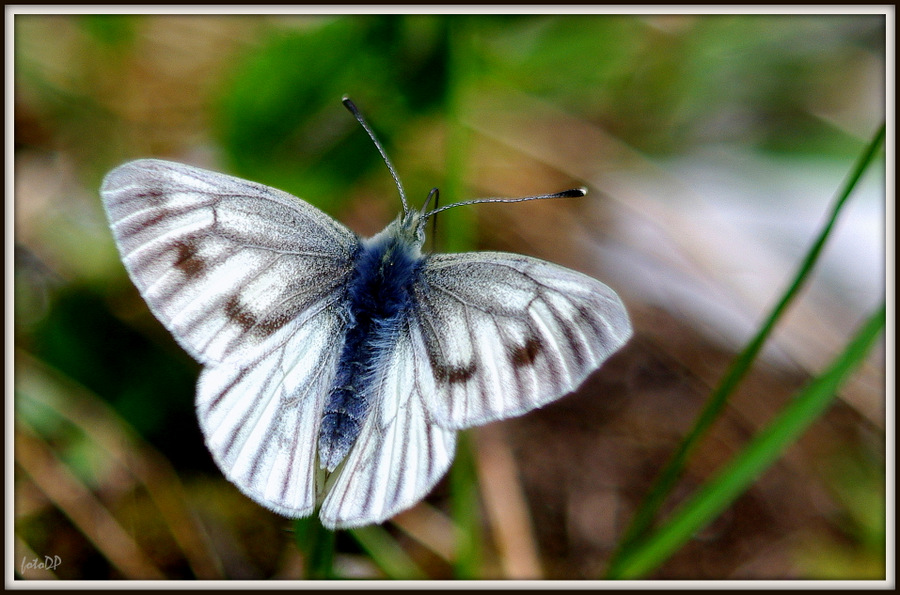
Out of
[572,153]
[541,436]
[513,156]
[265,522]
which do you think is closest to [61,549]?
[265,522]

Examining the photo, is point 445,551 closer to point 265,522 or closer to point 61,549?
point 265,522

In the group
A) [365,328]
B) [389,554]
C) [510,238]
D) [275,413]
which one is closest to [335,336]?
[365,328]

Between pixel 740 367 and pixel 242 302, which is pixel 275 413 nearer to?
pixel 242 302

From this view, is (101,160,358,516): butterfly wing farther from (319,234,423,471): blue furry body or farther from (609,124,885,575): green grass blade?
(609,124,885,575): green grass blade

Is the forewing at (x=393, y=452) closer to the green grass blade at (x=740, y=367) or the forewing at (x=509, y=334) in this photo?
the forewing at (x=509, y=334)

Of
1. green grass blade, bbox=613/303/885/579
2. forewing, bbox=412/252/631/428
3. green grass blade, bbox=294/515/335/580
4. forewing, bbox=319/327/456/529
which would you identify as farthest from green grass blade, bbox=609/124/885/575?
green grass blade, bbox=294/515/335/580

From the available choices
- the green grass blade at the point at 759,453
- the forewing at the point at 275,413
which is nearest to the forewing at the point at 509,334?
the forewing at the point at 275,413

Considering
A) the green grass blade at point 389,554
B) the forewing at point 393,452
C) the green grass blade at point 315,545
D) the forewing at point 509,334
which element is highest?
the forewing at point 509,334

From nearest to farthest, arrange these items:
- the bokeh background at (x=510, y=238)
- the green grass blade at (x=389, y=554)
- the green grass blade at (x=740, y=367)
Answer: the green grass blade at (x=740, y=367) → the green grass blade at (x=389, y=554) → the bokeh background at (x=510, y=238)
